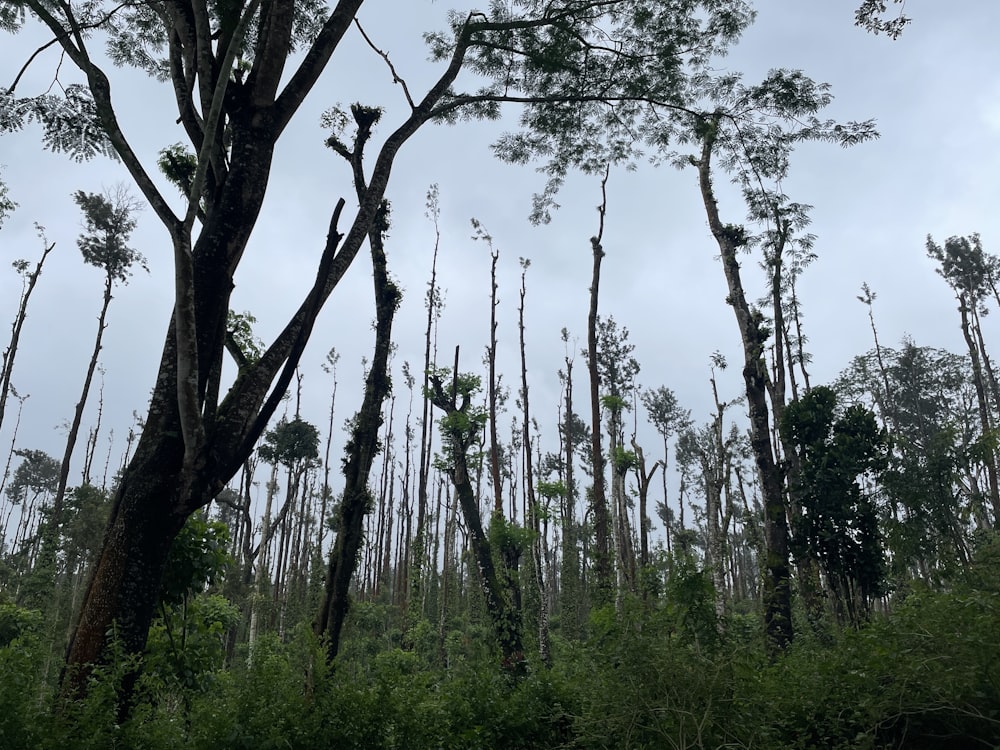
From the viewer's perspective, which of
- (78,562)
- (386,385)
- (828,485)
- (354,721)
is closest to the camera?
(354,721)

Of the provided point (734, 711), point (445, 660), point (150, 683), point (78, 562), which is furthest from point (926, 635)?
point (78, 562)

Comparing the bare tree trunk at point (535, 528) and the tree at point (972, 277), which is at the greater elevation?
the tree at point (972, 277)

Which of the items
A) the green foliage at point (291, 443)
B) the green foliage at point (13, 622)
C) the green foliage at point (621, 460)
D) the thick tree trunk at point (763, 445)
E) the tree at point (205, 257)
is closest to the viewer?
the tree at point (205, 257)

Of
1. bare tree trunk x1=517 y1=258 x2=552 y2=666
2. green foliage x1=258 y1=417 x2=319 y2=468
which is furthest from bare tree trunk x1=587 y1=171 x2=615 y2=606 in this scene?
green foliage x1=258 y1=417 x2=319 y2=468

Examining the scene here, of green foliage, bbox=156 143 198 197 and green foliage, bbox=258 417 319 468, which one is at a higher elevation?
green foliage, bbox=258 417 319 468

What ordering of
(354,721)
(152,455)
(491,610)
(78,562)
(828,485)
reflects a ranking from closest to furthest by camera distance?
(152,455), (354,721), (491,610), (828,485), (78,562)

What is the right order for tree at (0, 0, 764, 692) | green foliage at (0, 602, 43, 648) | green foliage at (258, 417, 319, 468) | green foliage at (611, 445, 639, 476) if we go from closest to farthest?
tree at (0, 0, 764, 692)
green foliage at (0, 602, 43, 648)
green foliage at (611, 445, 639, 476)
green foliage at (258, 417, 319, 468)

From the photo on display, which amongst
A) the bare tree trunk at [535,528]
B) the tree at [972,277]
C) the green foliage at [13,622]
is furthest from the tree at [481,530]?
the tree at [972,277]

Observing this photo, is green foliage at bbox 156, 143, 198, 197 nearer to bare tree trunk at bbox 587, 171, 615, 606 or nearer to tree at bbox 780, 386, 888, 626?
bare tree trunk at bbox 587, 171, 615, 606

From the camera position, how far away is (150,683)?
12.5 ft

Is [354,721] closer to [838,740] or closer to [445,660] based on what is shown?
[838,740]

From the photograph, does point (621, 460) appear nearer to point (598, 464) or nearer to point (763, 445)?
point (598, 464)

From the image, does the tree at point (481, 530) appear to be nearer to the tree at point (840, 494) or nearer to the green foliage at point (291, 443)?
the tree at point (840, 494)

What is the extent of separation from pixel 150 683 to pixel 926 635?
5563 millimetres
